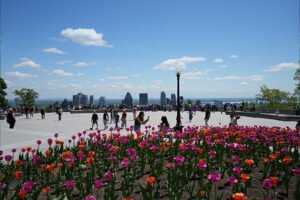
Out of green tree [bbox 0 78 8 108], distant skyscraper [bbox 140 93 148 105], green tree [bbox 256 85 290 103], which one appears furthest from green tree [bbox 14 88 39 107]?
distant skyscraper [bbox 140 93 148 105]

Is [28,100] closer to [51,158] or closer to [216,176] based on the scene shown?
[51,158]

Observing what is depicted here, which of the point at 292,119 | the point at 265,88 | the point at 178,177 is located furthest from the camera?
the point at 265,88

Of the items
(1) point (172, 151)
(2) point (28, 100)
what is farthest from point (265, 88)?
(1) point (172, 151)

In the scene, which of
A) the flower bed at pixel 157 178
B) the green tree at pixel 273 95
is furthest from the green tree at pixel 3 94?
the green tree at pixel 273 95

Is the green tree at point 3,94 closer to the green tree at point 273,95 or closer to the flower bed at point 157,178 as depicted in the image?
the flower bed at point 157,178

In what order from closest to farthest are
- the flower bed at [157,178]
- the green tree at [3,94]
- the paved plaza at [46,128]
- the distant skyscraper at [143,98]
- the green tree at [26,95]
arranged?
1. the flower bed at [157,178]
2. the paved plaza at [46,128]
3. the green tree at [3,94]
4. the green tree at [26,95]
5. the distant skyscraper at [143,98]

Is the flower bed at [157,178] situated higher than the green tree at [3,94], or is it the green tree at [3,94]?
the green tree at [3,94]

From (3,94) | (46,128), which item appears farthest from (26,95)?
(46,128)

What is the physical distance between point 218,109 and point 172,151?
141ft

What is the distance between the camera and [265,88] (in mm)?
76812

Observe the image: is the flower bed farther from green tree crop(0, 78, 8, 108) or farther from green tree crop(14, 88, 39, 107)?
green tree crop(14, 88, 39, 107)

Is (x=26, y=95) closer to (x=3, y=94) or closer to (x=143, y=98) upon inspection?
(x=3, y=94)

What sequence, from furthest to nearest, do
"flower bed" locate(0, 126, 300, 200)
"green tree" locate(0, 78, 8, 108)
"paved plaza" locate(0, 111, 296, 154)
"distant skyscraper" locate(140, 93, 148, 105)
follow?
"distant skyscraper" locate(140, 93, 148, 105) → "green tree" locate(0, 78, 8, 108) → "paved plaza" locate(0, 111, 296, 154) → "flower bed" locate(0, 126, 300, 200)

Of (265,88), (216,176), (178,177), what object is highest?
(265,88)
